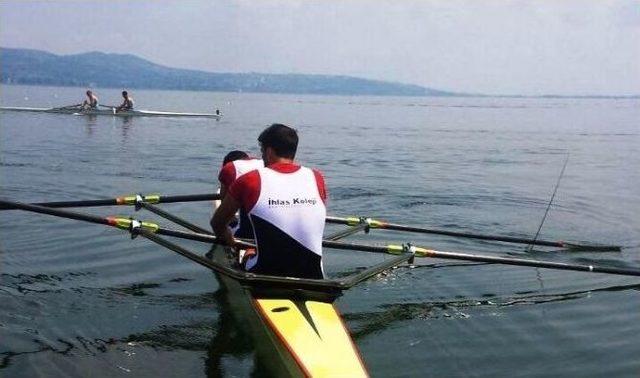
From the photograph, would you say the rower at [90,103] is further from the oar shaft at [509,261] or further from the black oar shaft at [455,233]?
the oar shaft at [509,261]

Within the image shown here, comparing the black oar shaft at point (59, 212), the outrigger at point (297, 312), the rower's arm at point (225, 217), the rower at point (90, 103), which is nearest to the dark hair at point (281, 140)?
the rower's arm at point (225, 217)

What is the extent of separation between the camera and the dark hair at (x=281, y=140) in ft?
19.7

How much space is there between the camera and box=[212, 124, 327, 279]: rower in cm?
589

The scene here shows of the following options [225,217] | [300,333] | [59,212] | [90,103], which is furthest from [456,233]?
[90,103]

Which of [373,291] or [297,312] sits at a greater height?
[297,312]

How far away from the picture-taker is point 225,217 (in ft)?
20.9

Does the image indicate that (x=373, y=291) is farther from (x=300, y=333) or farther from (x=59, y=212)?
(x=59, y=212)

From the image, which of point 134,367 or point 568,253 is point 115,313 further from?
point 568,253

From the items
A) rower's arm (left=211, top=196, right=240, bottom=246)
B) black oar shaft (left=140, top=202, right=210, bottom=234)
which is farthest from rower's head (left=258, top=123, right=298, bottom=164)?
black oar shaft (left=140, top=202, right=210, bottom=234)

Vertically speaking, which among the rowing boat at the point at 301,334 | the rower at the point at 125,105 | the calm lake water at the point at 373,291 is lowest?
the calm lake water at the point at 373,291

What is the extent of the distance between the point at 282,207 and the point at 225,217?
770 millimetres

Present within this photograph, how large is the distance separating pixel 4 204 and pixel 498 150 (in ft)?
91.3

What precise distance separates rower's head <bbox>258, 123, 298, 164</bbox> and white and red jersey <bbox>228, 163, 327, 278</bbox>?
0.10m

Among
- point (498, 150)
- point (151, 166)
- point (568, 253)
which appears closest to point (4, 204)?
point (568, 253)
